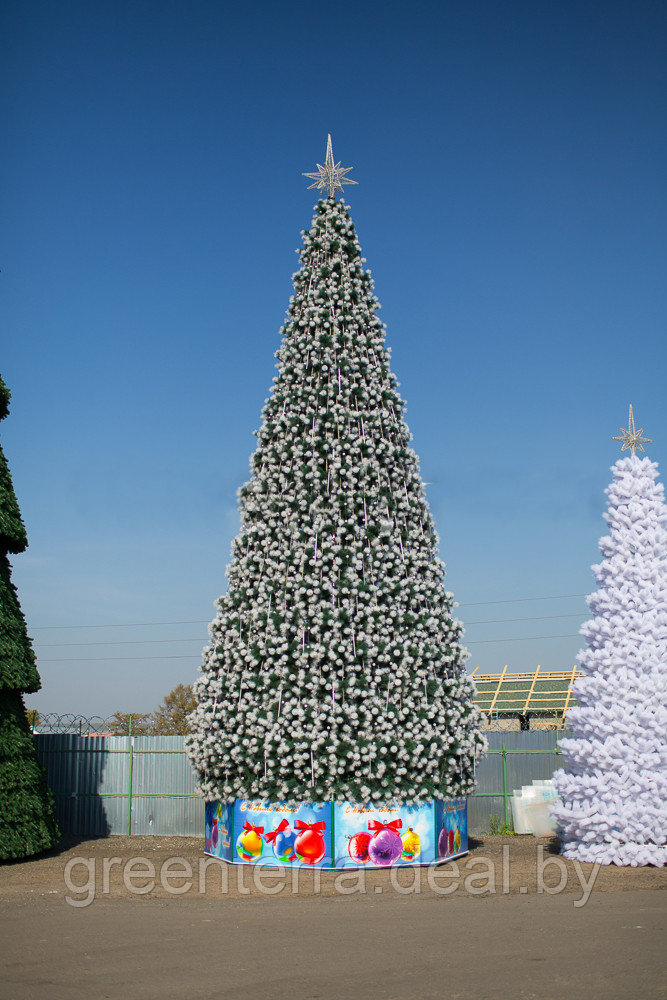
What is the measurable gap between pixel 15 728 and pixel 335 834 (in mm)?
5652

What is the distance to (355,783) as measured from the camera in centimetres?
1190

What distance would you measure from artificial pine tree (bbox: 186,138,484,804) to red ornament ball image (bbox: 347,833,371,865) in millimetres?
595

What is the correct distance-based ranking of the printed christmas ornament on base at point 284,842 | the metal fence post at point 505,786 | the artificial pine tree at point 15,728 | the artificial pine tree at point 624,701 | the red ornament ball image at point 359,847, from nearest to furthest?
the red ornament ball image at point 359,847, the printed christmas ornament on base at point 284,842, the artificial pine tree at point 624,701, the artificial pine tree at point 15,728, the metal fence post at point 505,786

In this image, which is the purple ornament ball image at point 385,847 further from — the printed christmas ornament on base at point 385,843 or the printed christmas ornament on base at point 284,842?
the printed christmas ornament on base at point 284,842

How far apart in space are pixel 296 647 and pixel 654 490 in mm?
6610

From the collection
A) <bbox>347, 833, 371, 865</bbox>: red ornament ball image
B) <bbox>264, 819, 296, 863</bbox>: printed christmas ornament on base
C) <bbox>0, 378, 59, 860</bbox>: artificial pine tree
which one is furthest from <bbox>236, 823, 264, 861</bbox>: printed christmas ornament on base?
<bbox>0, 378, 59, 860</bbox>: artificial pine tree

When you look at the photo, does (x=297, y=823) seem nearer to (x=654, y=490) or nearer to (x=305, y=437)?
(x=305, y=437)

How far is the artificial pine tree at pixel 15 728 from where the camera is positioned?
13336mm

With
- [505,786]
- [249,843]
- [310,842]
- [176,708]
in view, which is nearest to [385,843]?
[310,842]

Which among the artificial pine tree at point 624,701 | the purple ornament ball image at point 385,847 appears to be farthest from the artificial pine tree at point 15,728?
the artificial pine tree at point 624,701

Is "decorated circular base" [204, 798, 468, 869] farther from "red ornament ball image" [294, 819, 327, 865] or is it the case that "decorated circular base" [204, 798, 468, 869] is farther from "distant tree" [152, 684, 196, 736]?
"distant tree" [152, 684, 196, 736]

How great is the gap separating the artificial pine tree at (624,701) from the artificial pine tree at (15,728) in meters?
8.43

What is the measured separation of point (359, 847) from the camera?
12031 millimetres

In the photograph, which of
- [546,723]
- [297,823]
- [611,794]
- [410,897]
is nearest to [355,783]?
[297,823]
